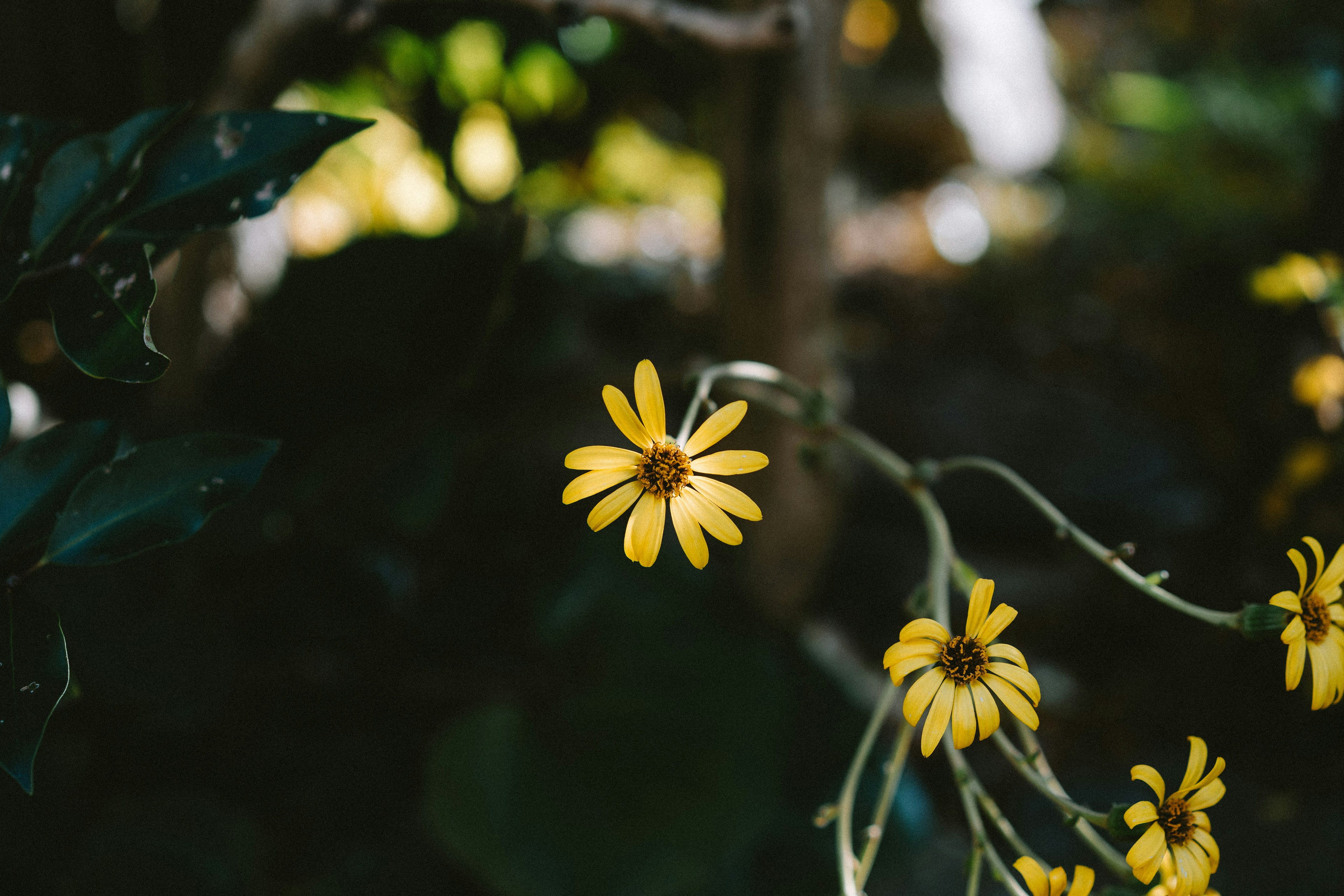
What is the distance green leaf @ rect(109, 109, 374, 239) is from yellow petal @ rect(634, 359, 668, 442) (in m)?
0.23

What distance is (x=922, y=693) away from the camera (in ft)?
1.31

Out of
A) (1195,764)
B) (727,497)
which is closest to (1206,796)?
(1195,764)

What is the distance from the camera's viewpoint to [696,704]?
2.98 ft

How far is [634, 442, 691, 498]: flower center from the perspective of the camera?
44 centimetres

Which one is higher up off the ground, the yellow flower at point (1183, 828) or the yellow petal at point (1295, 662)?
the yellow petal at point (1295, 662)

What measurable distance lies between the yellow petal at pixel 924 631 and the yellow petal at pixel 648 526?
0.14 m

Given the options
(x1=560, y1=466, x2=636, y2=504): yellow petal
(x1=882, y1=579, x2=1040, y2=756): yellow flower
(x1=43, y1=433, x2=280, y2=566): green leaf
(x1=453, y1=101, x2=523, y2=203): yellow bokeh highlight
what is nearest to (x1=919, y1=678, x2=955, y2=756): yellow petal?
(x1=882, y1=579, x2=1040, y2=756): yellow flower

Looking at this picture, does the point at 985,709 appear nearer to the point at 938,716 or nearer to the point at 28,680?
the point at 938,716

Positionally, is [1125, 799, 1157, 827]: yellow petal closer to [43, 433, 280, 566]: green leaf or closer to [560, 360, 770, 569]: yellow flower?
[560, 360, 770, 569]: yellow flower

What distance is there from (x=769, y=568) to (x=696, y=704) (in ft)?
0.84

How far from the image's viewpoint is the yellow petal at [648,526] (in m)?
0.41

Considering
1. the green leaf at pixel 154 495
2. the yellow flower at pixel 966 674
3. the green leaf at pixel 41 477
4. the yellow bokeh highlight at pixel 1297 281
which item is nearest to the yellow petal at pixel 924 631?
the yellow flower at pixel 966 674

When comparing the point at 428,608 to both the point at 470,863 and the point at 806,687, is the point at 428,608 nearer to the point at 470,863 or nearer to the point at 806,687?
Result: the point at 470,863

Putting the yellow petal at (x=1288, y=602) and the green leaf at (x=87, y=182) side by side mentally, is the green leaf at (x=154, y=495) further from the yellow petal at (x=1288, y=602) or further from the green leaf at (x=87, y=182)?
the yellow petal at (x=1288, y=602)
